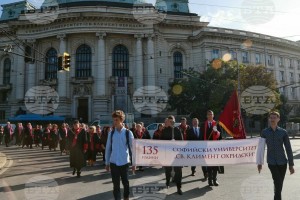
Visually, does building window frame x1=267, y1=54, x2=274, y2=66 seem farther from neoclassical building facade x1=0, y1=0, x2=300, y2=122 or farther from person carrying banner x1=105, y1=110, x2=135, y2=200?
person carrying banner x1=105, y1=110, x2=135, y2=200

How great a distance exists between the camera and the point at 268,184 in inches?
372

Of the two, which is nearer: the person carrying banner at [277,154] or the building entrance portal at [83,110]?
the person carrying banner at [277,154]

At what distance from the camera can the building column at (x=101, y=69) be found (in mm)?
47500

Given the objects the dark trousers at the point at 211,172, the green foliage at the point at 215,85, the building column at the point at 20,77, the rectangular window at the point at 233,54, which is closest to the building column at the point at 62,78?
the building column at the point at 20,77

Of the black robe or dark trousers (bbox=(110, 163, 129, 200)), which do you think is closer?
dark trousers (bbox=(110, 163, 129, 200))

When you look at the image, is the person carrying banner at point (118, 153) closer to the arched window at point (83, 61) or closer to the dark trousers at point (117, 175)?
the dark trousers at point (117, 175)

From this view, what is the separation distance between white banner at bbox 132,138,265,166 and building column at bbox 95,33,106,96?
129 feet

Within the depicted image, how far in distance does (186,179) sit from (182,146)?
242 cm

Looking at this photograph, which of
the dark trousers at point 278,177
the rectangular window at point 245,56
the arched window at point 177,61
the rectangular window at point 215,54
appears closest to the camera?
the dark trousers at point 278,177

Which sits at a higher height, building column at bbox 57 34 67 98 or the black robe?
building column at bbox 57 34 67 98

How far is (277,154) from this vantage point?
6.61m

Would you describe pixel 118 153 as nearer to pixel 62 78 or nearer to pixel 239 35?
pixel 62 78

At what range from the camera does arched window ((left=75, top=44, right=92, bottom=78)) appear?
49.3m

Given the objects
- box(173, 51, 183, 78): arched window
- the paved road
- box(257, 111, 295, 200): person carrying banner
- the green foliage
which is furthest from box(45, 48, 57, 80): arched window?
box(257, 111, 295, 200): person carrying banner
